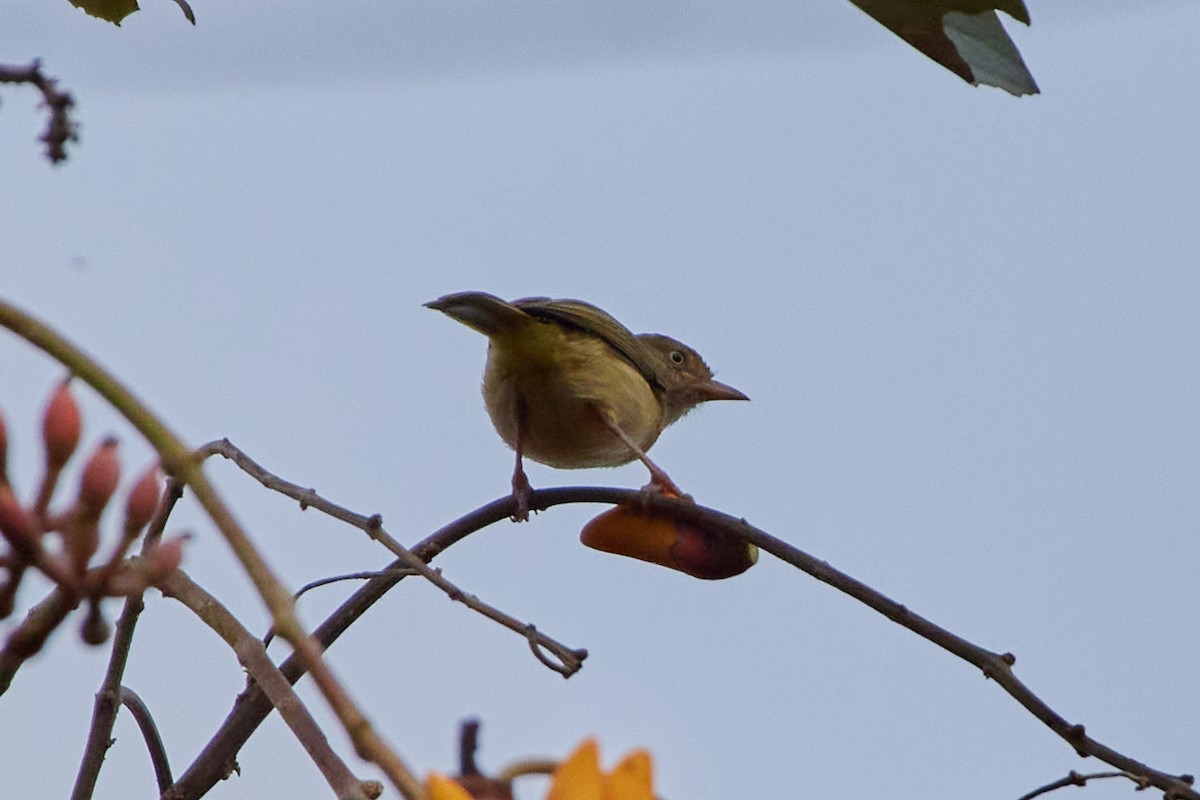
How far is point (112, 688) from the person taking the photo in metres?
2.55

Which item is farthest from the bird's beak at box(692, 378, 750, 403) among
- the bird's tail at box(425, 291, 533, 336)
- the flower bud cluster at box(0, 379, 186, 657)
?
the flower bud cluster at box(0, 379, 186, 657)

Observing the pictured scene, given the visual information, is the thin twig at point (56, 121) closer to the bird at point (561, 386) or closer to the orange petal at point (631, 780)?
the orange petal at point (631, 780)

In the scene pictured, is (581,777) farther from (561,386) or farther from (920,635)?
(561,386)

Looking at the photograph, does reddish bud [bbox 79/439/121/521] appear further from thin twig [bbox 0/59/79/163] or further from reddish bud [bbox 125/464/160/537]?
thin twig [bbox 0/59/79/163]

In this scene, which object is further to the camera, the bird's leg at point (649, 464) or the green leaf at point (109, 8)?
the bird's leg at point (649, 464)

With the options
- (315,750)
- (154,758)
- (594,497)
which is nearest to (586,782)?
(315,750)

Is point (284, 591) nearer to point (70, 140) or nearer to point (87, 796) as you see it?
point (87, 796)

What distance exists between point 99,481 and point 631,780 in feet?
1.27

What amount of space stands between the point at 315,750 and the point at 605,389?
498cm

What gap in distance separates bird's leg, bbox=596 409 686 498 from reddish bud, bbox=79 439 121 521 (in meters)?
3.89

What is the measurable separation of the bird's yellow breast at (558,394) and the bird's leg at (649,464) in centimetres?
4

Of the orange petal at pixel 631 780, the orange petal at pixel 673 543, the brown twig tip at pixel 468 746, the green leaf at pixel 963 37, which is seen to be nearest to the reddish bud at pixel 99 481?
the brown twig tip at pixel 468 746

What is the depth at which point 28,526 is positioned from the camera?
0.92 meters

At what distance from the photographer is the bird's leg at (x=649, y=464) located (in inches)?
205
